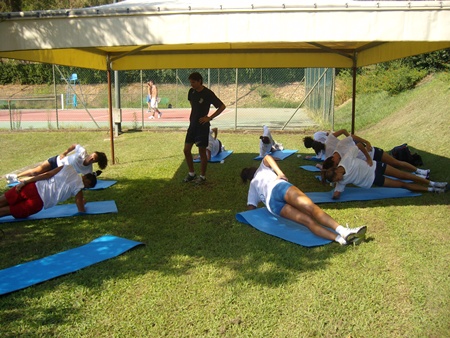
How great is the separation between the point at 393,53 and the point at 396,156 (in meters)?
2.10

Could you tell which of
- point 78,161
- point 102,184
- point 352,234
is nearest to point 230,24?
point 352,234

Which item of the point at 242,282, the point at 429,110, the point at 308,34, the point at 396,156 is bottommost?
the point at 242,282

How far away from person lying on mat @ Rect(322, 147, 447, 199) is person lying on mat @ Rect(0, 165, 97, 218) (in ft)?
11.8

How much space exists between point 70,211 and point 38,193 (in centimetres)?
71

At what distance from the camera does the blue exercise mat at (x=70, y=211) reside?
19.2ft

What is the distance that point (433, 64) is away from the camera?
57.6 feet

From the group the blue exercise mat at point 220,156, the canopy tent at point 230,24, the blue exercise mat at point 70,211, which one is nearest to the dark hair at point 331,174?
the canopy tent at point 230,24

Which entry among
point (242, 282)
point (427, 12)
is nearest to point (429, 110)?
point (427, 12)

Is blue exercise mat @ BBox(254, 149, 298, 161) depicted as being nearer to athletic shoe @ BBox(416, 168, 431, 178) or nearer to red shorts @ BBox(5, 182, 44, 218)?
athletic shoe @ BBox(416, 168, 431, 178)

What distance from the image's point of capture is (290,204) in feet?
17.0

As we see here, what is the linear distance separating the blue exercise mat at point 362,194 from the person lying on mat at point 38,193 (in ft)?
11.5

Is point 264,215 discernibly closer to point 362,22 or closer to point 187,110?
point 362,22

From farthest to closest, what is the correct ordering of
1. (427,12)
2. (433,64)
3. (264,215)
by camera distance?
(433,64), (264,215), (427,12)

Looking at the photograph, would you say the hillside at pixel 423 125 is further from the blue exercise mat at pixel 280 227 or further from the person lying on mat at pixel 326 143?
the blue exercise mat at pixel 280 227
